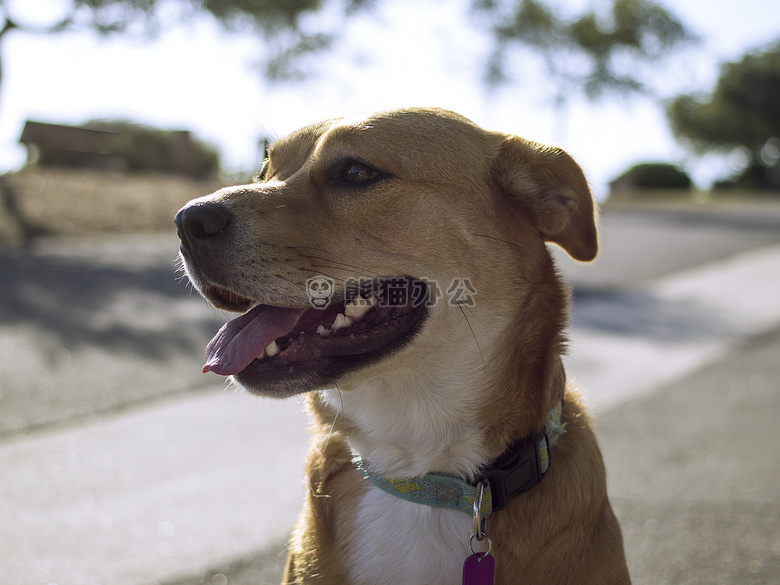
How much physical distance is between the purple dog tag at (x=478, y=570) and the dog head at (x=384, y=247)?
1.97 feet

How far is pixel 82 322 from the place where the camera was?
21.1ft

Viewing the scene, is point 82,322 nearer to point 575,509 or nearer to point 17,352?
point 17,352

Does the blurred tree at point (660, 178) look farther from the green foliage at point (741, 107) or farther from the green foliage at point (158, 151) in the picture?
the green foliage at point (158, 151)

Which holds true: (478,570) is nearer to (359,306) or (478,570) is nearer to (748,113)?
(359,306)

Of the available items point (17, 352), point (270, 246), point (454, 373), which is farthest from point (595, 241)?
point (17, 352)

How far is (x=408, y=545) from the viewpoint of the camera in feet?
6.95

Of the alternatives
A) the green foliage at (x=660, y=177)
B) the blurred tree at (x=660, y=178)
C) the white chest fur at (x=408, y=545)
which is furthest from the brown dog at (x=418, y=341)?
the green foliage at (x=660, y=177)

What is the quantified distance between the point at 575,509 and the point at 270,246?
1.26 metres

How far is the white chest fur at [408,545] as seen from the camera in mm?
2080

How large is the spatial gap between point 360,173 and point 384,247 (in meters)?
0.27

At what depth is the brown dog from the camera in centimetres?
208

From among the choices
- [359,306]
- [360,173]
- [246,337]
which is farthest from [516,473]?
[360,173]

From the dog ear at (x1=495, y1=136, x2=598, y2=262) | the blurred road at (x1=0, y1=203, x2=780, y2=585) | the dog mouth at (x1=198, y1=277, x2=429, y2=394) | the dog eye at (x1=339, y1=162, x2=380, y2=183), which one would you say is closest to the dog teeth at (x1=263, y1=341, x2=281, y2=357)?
the dog mouth at (x1=198, y1=277, x2=429, y2=394)

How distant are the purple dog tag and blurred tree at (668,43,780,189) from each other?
45.9m
